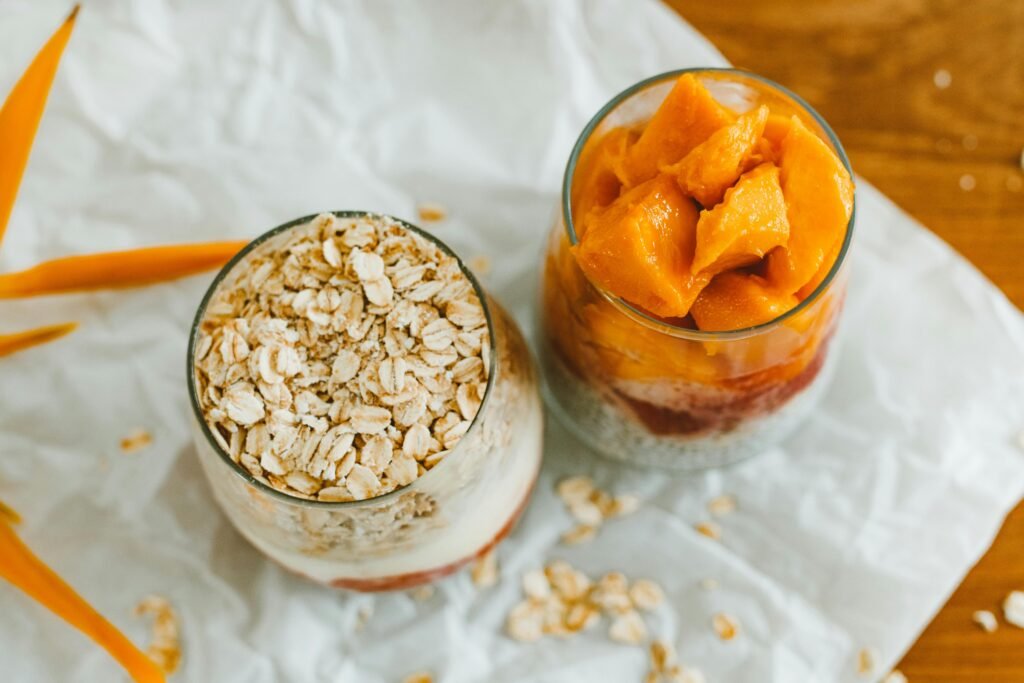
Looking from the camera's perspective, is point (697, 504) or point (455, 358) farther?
point (697, 504)

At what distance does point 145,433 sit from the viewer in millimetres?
988

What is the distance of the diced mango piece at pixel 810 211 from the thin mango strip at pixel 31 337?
0.66 metres

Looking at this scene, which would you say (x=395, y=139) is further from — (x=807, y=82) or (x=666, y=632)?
(x=666, y=632)

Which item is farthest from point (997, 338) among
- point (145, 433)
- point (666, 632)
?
point (145, 433)

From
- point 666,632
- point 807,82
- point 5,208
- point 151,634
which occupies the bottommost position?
point 151,634

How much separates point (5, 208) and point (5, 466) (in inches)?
9.3

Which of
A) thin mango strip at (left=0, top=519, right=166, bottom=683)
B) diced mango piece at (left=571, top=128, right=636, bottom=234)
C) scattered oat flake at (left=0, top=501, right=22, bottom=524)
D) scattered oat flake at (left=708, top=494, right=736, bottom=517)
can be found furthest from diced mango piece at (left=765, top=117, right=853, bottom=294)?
scattered oat flake at (left=0, top=501, right=22, bottom=524)

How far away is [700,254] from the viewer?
2.20 feet

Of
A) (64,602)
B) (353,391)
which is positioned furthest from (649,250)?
(64,602)

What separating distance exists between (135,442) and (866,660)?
0.69 meters

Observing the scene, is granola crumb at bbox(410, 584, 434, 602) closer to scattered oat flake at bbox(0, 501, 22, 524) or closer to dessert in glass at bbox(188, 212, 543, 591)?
dessert in glass at bbox(188, 212, 543, 591)

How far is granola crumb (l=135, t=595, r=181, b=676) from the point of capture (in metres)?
0.92

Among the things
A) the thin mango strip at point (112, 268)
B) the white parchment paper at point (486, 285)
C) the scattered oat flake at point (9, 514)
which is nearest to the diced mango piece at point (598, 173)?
the white parchment paper at point (486, 285)

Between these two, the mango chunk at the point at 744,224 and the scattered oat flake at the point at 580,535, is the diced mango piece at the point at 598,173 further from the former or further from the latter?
the scattered oat flake at the point at 580,535
